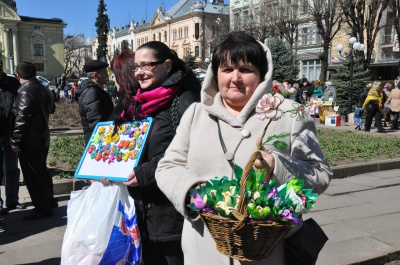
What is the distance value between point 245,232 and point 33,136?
4.34 meters

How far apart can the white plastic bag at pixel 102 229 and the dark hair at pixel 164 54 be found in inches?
35.5

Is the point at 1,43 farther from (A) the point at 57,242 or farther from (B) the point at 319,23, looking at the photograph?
(A) the point at 57,242

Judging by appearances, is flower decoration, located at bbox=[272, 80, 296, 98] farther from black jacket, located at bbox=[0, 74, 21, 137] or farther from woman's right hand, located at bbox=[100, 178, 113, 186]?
black jacket, located at bbox=[0, 74, 21, 137]

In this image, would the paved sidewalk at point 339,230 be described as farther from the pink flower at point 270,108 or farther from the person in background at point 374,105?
the person in background at point 374,105

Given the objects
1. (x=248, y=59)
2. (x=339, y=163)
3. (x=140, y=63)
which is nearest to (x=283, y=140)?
(x=248, y=59)

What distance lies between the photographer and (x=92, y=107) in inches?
155

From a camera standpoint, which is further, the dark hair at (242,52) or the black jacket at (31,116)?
the black jacket at (31,116)

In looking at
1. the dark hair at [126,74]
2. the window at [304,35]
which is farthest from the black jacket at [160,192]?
the window at [304,35]

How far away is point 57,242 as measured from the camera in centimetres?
462

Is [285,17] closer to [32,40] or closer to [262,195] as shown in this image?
[262,195]

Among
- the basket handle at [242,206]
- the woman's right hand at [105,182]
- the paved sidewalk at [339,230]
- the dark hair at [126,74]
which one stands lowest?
the paved sidewalk at [339,230]

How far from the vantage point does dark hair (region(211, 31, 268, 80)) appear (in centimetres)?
194

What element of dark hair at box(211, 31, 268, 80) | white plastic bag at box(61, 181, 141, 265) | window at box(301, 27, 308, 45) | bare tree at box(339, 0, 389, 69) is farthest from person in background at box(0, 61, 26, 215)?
window at box(301, 27, 308, 45)

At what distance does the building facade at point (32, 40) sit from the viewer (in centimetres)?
6444
